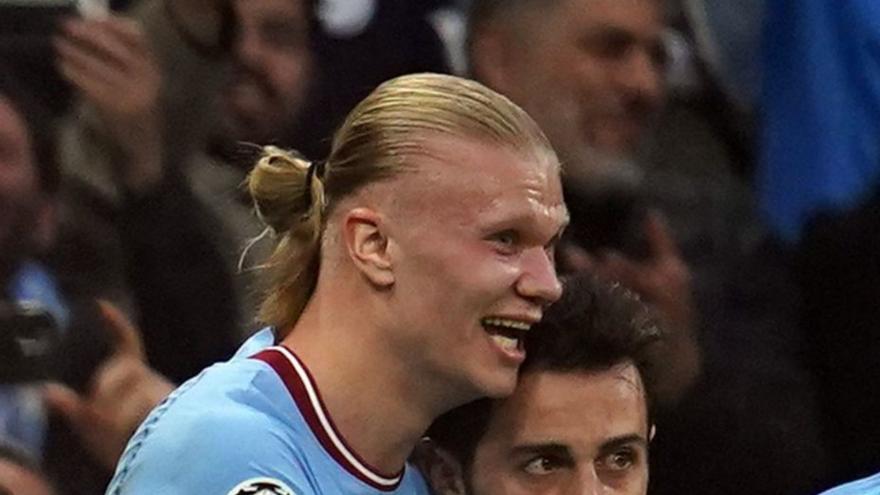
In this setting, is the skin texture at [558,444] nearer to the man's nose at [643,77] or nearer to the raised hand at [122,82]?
the raised hand at [122,82]

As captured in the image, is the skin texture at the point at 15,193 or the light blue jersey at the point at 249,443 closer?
the light blue jersey at the point at 249,443

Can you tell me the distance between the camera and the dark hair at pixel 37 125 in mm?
1958

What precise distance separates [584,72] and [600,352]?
862mm

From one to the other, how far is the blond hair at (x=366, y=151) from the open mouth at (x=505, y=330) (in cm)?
11

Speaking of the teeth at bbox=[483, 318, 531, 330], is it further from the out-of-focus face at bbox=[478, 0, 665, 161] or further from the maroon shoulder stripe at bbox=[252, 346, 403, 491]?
the out-of-focus face at bbox=[478, 0, 665, 161]

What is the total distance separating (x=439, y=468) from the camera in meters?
1.43

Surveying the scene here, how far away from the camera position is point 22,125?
77.1 inches

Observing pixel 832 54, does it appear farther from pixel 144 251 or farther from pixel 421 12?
pixel 144 251

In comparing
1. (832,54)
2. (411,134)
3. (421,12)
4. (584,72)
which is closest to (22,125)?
(421,12)

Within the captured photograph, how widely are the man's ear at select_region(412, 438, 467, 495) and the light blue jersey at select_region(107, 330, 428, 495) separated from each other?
0.08 m

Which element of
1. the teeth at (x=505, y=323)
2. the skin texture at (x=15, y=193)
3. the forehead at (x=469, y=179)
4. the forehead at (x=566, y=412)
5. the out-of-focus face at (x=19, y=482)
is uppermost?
the forehead at (x=469, y=179)

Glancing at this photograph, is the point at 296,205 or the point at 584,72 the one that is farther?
the point at 584,72

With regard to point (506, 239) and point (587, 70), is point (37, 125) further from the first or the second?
point (506, 239)

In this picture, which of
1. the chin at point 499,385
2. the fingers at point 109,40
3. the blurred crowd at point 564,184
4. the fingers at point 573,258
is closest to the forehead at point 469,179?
the chin at point 499,385
